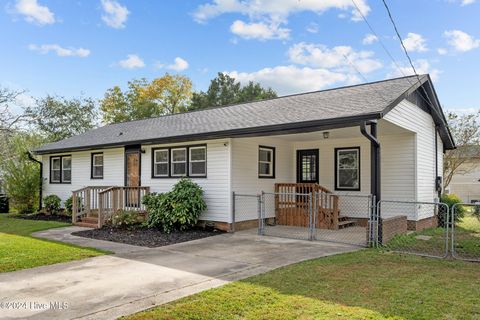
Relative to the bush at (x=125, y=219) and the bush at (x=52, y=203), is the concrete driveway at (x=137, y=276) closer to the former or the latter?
the bush at (x=125, y=219)

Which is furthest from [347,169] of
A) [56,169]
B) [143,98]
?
[143,98]

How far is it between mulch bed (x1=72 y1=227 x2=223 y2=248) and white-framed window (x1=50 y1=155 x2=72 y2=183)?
19.4ft

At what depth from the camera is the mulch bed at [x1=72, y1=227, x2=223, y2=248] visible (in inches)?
351

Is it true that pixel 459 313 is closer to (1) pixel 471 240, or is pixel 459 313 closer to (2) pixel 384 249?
(2) pixel 384 249

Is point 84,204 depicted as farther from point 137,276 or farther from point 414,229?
point 414,229

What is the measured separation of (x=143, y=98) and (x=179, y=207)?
1072 inches

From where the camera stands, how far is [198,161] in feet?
36.7

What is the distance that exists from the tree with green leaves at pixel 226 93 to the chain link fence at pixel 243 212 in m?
24.3

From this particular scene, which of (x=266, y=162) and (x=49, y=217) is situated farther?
(x=49, y=217)

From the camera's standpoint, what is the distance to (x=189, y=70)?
118 feet

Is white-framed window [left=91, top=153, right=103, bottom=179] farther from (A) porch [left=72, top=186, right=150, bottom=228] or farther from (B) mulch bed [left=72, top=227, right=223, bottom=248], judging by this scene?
(B) mulch bed [left=72, top=227, right=223, bottom=248]

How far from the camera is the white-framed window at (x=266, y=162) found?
1174cm

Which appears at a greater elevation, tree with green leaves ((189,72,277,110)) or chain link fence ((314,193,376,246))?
tree with green leaves ((189,72,277,110))

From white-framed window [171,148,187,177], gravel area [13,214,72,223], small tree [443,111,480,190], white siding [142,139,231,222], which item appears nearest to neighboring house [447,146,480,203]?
small tree [443,111,480,190]
